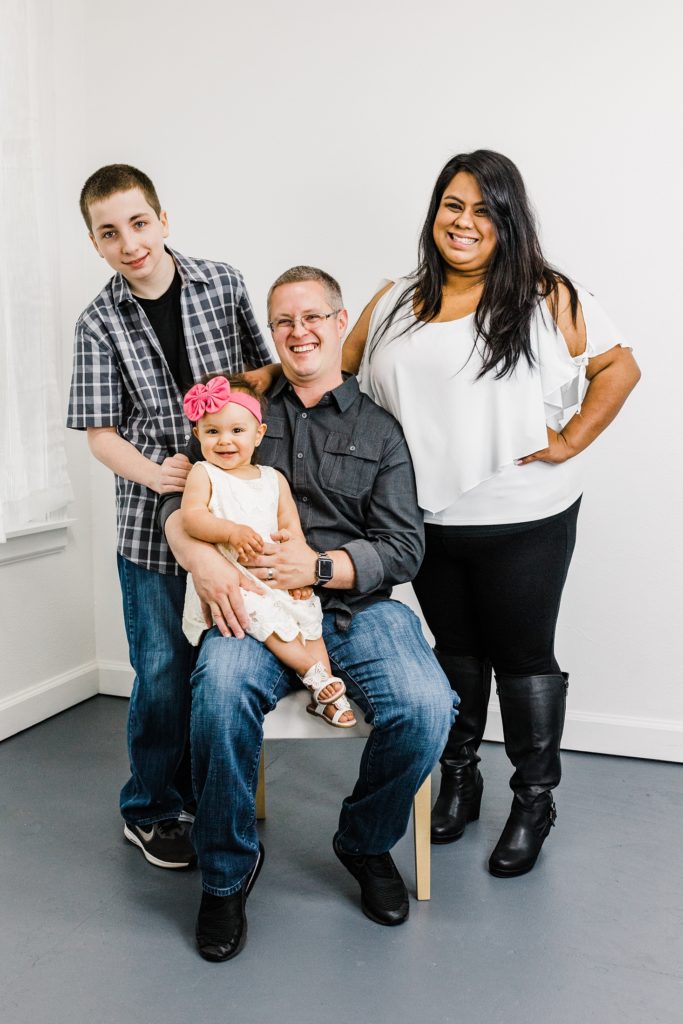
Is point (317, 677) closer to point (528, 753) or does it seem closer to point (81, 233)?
point (528, 753)

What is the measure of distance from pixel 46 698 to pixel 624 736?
6.13ft

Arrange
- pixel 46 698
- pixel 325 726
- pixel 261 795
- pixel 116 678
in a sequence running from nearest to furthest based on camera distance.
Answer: pixel 325 726 < pixel 261 795 < pixel 46 698 < pixel 116 678

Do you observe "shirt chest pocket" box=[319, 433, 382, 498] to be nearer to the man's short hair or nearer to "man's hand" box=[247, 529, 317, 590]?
"man's hand" box=[247, 529, 317, 590]

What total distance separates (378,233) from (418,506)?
1.15 meters

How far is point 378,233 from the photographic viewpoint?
2.74 metres

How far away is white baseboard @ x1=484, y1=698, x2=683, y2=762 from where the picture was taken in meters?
2.66

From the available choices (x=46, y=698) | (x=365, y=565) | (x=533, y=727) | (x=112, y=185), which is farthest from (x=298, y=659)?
(x=46, y=698)

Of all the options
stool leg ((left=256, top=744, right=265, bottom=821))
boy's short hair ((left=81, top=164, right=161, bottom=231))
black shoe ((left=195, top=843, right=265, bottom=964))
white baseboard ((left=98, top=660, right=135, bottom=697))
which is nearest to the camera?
black shoe ((left=195, top=843, right=265, bottom=964))

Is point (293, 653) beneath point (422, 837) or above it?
above

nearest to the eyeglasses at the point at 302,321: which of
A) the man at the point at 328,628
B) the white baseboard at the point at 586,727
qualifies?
the man at the point at 328,628

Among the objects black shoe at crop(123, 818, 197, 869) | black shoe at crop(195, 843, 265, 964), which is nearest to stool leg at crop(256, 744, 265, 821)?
black shoe at crop(123, 818, 197, 869)

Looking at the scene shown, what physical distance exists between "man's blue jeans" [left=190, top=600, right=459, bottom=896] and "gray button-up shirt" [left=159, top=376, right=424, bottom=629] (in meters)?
0.12

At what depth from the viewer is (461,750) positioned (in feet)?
7.21

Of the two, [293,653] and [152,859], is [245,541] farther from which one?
[152,859]
